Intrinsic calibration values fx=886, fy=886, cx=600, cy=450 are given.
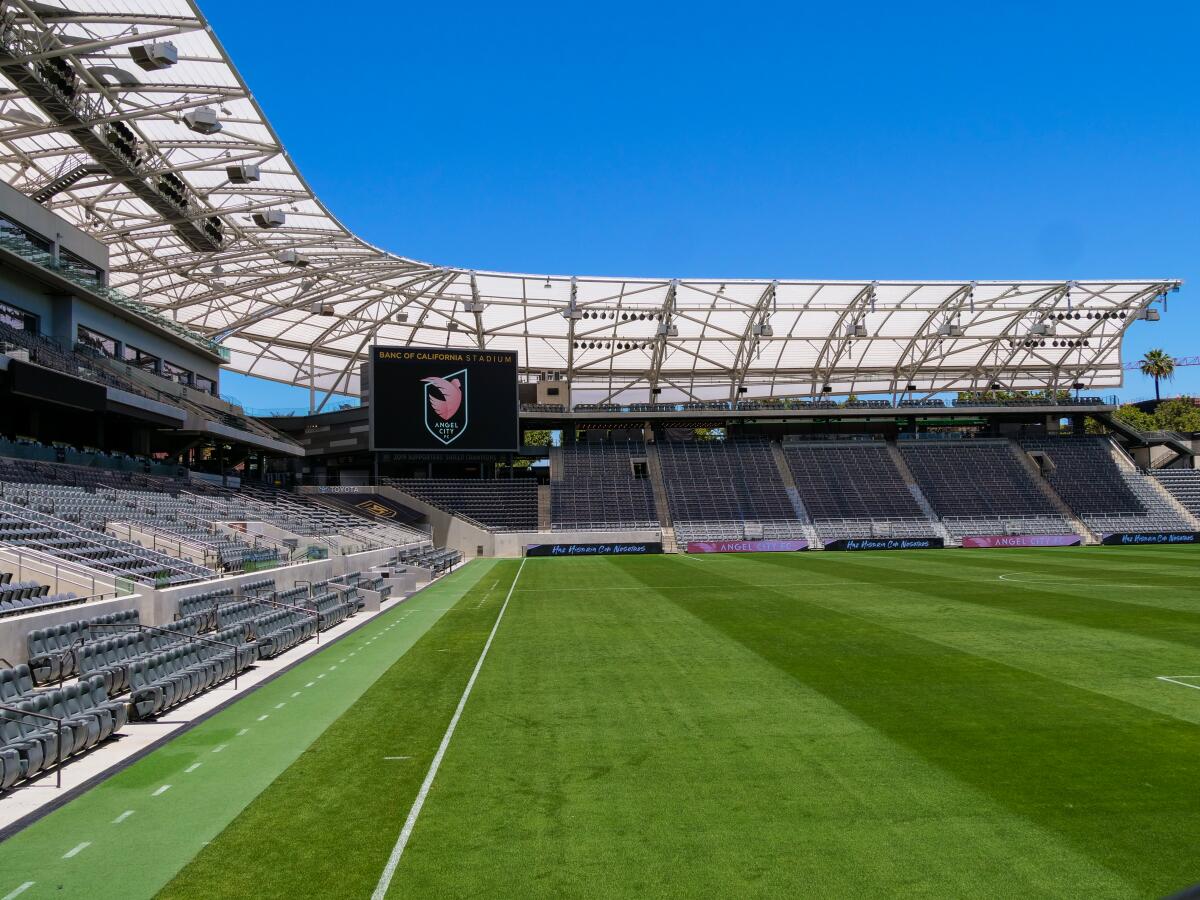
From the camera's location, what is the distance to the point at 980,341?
66125mm

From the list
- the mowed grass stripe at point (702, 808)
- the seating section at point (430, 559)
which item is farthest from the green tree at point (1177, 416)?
the mowed grass stripe at point (702, 808)

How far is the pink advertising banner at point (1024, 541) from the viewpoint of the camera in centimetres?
5684

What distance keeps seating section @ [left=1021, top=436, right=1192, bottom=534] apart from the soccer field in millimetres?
47277

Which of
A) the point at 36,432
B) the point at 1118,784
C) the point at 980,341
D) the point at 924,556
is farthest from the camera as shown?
the point at 980,341

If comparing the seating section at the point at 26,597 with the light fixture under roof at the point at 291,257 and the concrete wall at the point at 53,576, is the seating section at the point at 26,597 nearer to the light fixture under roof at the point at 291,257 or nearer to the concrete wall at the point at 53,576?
the concrete wall at the point at 53,576

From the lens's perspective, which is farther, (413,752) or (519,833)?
(413,752)

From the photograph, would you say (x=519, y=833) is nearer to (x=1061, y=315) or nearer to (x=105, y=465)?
(x=105, y=465)

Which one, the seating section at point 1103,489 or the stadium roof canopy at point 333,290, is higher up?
the stadium roof canopy at point 333,290

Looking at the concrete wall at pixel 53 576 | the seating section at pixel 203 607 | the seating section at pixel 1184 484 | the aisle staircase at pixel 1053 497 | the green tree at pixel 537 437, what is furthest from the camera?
the green tree at pixel 537 437

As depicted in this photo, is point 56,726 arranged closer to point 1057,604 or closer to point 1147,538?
point 1057,604

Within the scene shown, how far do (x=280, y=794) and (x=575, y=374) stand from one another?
58.7m

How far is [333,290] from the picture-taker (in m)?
51.5

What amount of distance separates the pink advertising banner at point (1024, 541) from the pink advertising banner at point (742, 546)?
435 inches

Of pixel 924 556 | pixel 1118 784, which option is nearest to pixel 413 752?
pixel 1118 784
